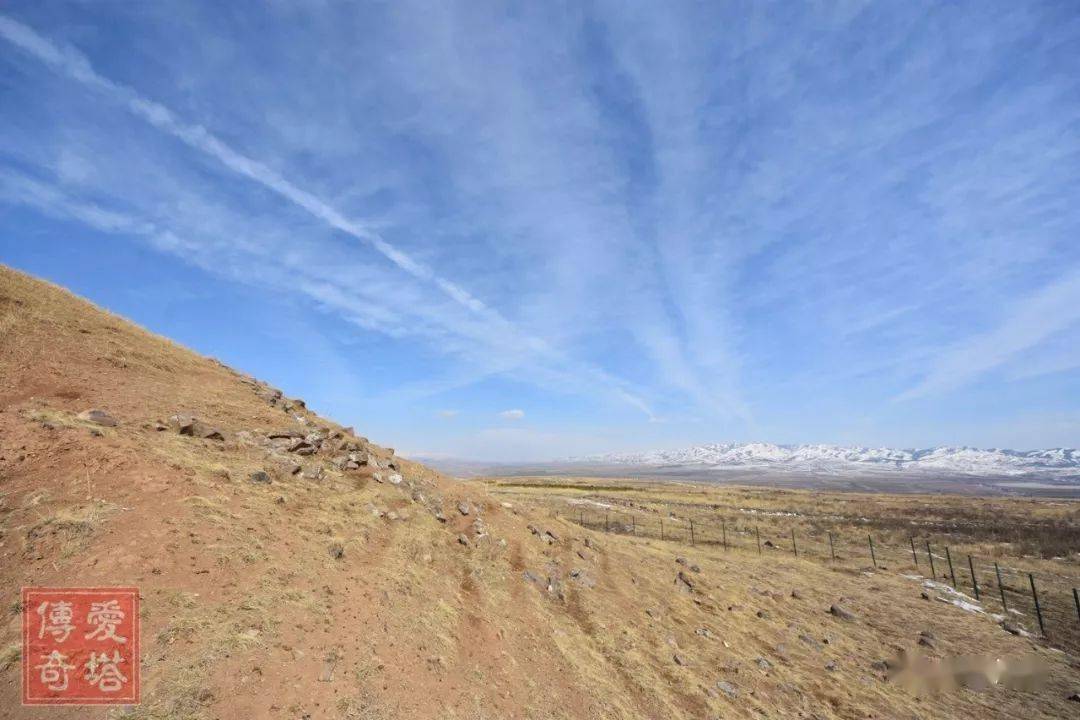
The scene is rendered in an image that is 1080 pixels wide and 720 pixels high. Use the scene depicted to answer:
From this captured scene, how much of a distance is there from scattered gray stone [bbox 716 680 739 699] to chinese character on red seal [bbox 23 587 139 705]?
1591 cm

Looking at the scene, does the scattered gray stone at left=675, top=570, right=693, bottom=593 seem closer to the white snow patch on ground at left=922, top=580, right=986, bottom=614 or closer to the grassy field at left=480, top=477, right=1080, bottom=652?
the grassy field at left=480, top=477, right=1080, bottom=652

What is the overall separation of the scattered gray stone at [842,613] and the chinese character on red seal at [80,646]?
29.7 m

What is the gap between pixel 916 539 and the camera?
53438 millimetres

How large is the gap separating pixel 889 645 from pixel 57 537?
31075mm

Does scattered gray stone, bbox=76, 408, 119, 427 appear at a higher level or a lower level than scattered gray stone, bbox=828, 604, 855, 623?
higher

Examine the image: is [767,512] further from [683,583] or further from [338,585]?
[338,585]

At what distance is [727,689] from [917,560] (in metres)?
38.3

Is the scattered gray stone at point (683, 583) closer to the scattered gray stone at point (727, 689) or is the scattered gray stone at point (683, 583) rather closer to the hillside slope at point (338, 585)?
the hillside slope at point (338, 585)

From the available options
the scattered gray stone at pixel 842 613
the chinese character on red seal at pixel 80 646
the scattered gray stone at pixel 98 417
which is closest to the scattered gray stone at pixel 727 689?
the scattered gray stone at pixel 842 613

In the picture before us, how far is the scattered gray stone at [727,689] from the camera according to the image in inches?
613

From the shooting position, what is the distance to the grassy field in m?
31.4

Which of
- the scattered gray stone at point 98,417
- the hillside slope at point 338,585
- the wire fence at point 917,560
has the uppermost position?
the scattered gray stone at point 98,417

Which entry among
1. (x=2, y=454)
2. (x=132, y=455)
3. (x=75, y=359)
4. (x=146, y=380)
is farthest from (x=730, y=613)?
(x=75, y=359)

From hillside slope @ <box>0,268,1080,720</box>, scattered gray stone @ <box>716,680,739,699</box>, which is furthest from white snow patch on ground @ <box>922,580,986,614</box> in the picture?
scattered gray stone @ <box>716,680,739,699</box>
